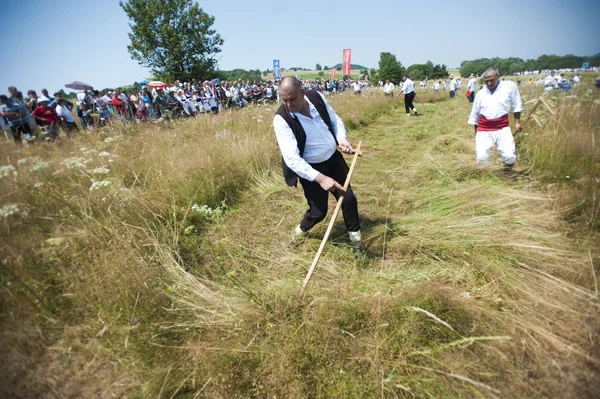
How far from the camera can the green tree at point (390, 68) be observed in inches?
2776

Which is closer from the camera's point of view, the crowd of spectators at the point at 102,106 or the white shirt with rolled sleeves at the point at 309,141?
the white shirt with rolled sleeves at the point at 309,141

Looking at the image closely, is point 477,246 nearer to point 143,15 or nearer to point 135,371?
point 135,371

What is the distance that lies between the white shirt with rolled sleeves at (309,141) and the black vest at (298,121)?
1.5 inches

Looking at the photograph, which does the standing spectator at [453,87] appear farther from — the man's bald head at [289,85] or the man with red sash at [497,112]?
the man's bald head at [289,85]

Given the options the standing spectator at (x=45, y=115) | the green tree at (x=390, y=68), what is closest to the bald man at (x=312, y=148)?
the standing spectator at (x=45, y=115)

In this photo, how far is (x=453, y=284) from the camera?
223 cm

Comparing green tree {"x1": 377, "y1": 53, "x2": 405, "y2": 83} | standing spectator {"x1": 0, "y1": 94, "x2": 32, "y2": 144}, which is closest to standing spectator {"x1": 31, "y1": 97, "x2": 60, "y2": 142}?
standing spectator {"x1": 0, "y1": 94, "x2": 32, "y2": 144}

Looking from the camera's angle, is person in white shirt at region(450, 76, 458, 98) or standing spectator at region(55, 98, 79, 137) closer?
standing spectator at region(55, 98, 79, 137)

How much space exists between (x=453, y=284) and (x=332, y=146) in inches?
65.5

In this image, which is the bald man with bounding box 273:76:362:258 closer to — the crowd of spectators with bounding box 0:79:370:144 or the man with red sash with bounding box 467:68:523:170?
the man with red sash with bounding box 467:68:523:170

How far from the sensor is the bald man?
2305mm

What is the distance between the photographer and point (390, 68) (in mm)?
72062

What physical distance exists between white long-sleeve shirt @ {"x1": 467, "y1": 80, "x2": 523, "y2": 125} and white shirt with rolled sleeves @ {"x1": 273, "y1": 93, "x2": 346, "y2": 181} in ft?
9.46

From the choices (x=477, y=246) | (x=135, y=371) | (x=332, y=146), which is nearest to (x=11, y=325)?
(x=135, y=371)
